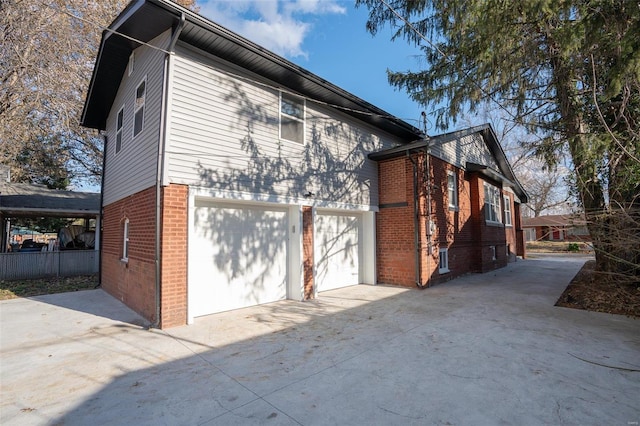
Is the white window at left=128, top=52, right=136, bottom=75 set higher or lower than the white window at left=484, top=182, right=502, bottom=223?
higher

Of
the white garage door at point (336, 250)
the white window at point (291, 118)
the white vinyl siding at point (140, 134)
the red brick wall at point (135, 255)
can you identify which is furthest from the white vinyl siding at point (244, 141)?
the red brick wall at point (135, 255)

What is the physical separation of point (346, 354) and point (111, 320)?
4935mm

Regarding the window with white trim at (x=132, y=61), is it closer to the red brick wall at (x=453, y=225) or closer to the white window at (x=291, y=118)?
the white window at (x=291, y=118)

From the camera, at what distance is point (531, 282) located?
10.6 m

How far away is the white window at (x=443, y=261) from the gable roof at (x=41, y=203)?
14922mm

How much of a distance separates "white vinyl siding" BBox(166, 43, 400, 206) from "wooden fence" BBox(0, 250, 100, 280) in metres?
10.9

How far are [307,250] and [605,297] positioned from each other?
728 cm

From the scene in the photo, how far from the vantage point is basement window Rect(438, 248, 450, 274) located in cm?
1051

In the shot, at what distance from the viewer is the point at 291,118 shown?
806 centimetres

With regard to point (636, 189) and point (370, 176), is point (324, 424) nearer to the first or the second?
point (370, 176)

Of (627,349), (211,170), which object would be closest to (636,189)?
(627,349)

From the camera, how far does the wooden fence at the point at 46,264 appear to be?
11.9m

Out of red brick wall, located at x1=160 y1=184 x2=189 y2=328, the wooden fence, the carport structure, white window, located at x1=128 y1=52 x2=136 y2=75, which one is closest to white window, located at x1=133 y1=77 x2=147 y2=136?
white window, located at x1=128 y1=52 x2=136 y2=75

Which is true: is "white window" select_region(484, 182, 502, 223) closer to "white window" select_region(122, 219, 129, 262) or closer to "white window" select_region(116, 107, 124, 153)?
"white window" select_region(122, 219, 129, 262)
